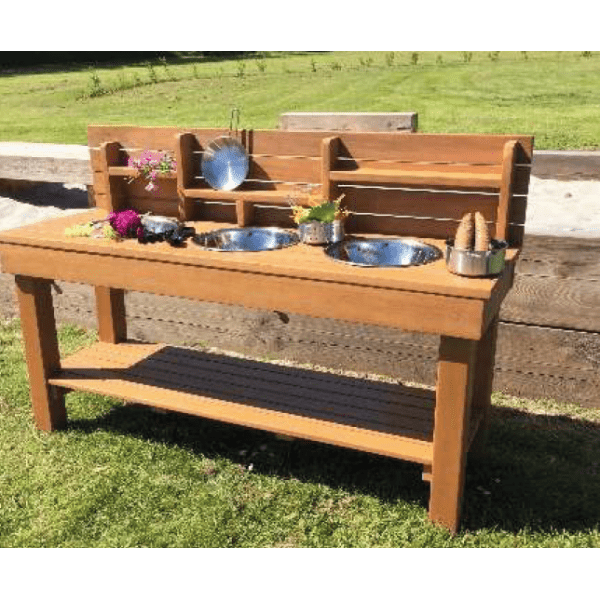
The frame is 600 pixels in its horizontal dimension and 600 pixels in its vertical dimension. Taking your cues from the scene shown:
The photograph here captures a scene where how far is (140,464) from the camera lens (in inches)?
166

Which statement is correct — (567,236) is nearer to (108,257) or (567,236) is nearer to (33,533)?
(108,257)

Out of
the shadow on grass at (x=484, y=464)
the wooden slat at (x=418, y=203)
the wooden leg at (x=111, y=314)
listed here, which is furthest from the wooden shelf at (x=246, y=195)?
the shadow on grass at (x=484, y=464)

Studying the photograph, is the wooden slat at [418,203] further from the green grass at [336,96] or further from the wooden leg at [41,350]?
the green grass at [336,96]

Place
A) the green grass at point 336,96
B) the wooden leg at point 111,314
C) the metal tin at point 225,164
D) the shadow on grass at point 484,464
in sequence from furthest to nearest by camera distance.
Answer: the green grass at point 336,96
the wooden leg at point 111,314
the metal tin at point 225,164
the shadow on grass at point 484,464

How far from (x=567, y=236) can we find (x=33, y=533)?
342cm

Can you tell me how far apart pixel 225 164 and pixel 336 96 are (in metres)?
11.2

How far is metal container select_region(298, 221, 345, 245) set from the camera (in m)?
4.02

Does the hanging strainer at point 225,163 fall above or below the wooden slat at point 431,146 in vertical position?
below

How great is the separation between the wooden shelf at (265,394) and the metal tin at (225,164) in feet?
3.93

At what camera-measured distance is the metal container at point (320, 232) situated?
13.2 ft

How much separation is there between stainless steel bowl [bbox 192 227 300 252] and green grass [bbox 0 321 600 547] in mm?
1182

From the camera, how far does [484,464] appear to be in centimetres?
415

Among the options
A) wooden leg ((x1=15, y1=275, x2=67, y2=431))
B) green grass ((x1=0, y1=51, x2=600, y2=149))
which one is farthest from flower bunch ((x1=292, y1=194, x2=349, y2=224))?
green grass ((x1=0, y1=51, x2=600, y2=149))

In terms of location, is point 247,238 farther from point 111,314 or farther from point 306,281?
point 111,314
